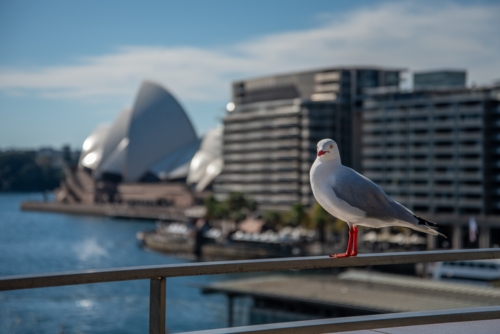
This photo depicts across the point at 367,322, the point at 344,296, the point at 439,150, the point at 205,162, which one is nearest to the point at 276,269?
the point at 367,322

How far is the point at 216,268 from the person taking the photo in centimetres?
197

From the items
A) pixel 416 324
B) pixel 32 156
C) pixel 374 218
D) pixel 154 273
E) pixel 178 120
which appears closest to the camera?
pixel 154 273

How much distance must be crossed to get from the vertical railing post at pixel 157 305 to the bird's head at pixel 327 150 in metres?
0.66

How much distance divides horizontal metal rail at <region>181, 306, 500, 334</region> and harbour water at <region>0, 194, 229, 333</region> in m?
18.5

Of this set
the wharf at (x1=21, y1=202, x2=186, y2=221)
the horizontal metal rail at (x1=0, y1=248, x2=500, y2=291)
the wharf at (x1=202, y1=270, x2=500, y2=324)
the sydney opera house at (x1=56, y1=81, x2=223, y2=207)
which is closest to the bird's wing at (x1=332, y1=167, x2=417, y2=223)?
the horizontal metal rail at (x1=0, y1=248, x2=500, y2=291)

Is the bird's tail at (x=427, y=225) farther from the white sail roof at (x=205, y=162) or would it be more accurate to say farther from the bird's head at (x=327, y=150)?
the white sail roof at (x=205, y=162)

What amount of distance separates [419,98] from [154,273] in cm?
3971

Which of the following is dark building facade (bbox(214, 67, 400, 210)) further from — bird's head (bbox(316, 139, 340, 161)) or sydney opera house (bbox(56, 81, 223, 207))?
bird's head (bbox(316, 139, 340, 161))

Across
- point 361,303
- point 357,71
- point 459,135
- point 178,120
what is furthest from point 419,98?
point 178,120

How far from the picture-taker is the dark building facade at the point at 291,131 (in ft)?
160

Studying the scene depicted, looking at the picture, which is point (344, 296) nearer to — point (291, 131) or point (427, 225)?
point (427, 225)

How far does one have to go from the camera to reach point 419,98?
4053 centimetres

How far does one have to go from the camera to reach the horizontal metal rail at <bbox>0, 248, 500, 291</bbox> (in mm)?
1727

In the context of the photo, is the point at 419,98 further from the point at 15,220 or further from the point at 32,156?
the point at 32,156
